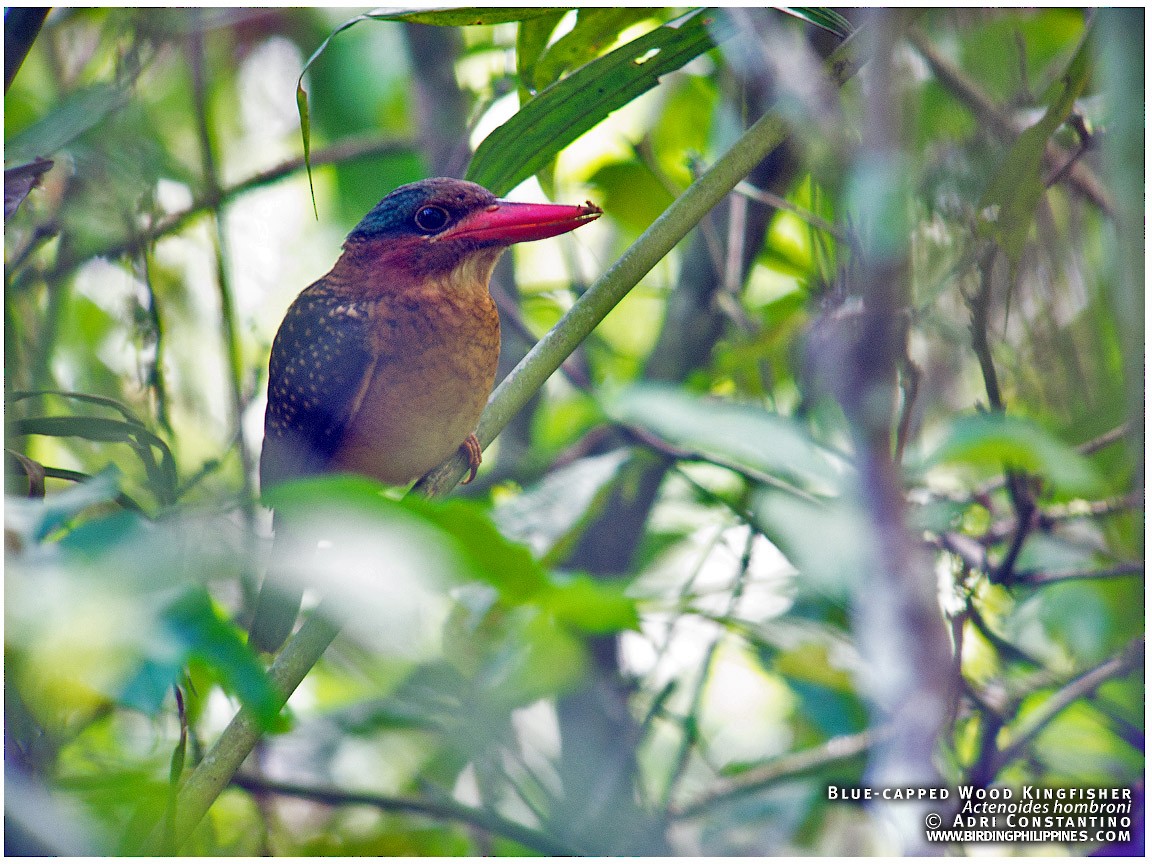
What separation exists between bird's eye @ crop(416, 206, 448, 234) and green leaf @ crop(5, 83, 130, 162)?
508 millimetres

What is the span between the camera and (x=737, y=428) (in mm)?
1685

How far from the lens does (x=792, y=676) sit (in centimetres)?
202

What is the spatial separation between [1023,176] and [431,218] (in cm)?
83

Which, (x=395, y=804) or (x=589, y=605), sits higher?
(x=589, y=605)

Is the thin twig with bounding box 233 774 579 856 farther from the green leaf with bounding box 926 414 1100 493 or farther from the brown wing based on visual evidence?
the green leaf with bounding box 926 414 1100 493

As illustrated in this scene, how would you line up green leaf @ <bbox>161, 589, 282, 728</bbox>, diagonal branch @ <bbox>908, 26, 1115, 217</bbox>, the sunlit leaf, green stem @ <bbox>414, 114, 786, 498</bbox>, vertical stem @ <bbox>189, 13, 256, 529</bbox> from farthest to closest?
vertical stem @ <bbox>189, 13, 256, 529</bbox> < diagonal branch @ <bbox>908, 26, 1115, 217</bbox> < the sunlit leaf < green stem @ <bbox>414, 114, 786, 498</bbox> < green leaf @ <bbox>161, 589, 282, 728</bbox>

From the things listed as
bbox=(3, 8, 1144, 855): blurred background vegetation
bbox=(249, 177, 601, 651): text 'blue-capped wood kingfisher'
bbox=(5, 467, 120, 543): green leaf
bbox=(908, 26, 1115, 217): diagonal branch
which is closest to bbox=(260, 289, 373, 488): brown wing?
bbox=(249, 177, 601, 651): text 'blue-capped wood kingfisher'

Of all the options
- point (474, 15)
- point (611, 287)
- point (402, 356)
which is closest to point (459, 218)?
point (402, 356)

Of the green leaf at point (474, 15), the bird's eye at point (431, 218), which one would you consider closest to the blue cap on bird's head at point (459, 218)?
the bird's eye at point (431, 218)

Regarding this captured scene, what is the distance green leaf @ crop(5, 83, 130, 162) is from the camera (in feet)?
4.77

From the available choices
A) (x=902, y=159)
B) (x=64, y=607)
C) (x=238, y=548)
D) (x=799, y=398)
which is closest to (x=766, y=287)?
(x=799, y=398)

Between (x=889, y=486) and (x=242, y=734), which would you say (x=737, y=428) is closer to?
(x=889, y=486)

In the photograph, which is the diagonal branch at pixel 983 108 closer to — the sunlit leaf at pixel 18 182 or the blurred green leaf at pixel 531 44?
the blurred green leaf at pixel 531 44

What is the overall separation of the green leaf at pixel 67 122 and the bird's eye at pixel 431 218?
508 millimetres
